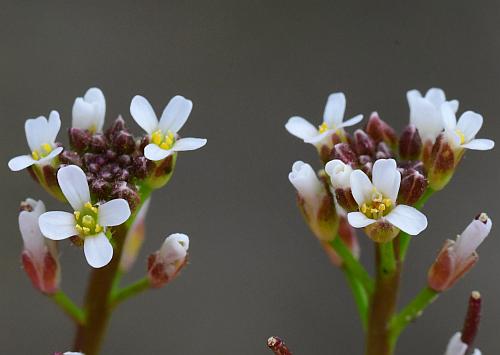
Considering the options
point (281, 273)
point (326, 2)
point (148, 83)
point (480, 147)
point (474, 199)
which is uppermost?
point (326, 2)

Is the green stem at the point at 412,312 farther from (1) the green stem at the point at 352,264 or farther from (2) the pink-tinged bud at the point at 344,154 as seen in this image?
(2) the pink-tinged bud at the point at 344,154

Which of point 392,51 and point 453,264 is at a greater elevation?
point 392,51

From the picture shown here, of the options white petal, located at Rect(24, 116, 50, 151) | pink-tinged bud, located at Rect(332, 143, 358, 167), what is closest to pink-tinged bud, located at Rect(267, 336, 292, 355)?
pink-tinged bud, located at Rect(332, 143, 358, 167)

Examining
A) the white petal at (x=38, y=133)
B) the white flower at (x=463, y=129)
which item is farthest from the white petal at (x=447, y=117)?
the white petal at (x=38, y=133)

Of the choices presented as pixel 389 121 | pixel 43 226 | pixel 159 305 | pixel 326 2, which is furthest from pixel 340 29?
pixel 43 226

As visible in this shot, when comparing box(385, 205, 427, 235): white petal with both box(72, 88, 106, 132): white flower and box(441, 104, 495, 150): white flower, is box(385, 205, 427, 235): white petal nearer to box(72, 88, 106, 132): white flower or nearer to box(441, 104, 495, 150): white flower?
box(441, 104, 495, 150): white flower

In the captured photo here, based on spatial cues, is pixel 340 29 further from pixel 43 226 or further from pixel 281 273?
pixel 43 226
